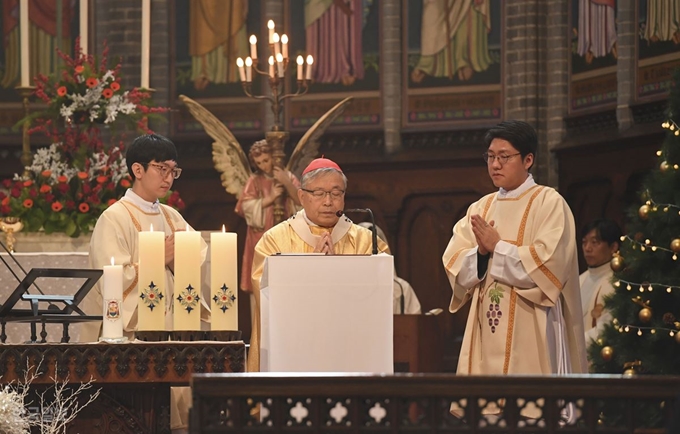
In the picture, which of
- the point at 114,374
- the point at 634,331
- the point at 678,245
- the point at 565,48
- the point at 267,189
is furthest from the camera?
the point at 565,48

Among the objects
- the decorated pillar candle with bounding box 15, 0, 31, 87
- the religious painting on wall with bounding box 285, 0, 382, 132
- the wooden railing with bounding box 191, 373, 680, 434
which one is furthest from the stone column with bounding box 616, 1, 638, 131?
the wooden railing with bounding box 191, 373, 680, 434

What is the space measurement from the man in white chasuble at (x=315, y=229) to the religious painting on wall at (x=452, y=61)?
7.53m

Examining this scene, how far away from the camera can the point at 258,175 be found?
11.2 meters

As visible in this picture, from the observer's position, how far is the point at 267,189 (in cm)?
1108

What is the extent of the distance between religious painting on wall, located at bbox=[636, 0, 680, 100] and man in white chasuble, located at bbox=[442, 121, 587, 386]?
19.4ft

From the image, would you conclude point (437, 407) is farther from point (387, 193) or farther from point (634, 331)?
point (387, 193)

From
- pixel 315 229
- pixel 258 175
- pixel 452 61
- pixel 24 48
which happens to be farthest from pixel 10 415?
pixel 452 61

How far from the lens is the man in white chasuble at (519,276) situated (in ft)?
17.2

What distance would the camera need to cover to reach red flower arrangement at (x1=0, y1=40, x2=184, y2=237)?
6.93 meters

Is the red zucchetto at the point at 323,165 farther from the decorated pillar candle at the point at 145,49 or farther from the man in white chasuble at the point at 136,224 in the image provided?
the decorated pillar candle at the point at 145,49

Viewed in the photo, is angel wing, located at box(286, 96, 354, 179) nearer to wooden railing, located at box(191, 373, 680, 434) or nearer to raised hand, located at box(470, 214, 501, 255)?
raised hand, located at box(470, 214, 501, 255)

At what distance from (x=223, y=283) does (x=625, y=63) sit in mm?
8004

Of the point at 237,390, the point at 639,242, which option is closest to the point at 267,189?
the point at 639,242

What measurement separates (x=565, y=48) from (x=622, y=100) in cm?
112
